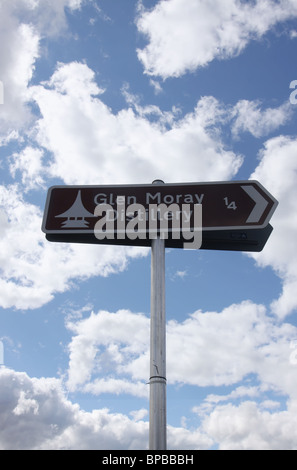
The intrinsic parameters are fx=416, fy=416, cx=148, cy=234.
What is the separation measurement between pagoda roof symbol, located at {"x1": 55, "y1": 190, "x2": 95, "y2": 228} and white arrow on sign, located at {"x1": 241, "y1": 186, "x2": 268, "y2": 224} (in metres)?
2.65

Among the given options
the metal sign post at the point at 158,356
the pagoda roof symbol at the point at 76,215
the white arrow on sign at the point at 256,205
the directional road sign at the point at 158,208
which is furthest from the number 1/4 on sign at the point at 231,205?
the pagoda roof symbol at the point at 76,215

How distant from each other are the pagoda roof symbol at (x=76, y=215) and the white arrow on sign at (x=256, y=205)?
104 inches

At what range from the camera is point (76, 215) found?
7066 millimetres

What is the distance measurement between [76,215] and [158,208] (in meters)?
1.40

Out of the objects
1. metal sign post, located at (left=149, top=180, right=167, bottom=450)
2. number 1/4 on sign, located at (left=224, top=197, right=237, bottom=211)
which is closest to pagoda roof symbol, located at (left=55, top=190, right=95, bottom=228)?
metal sign post, located at (left=149, top=180, right=167, bottom=450)

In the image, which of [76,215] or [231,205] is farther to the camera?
[76,215]

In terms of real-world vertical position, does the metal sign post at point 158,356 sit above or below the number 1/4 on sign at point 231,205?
below

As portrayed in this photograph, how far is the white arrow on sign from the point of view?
6773 mm

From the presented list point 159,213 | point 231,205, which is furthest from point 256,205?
point 159,213

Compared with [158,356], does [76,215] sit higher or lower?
higher

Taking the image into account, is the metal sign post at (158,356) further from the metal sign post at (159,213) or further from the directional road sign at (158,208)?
the directional road sign at (158,208)

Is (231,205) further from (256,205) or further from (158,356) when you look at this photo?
(158,356)

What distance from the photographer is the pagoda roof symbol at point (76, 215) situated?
6.98 metres
